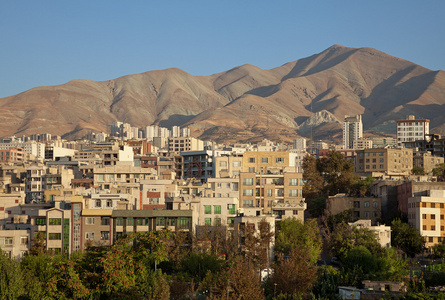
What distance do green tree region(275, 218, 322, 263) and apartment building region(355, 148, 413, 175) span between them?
228 ft

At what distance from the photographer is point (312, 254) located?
7131 centimetres

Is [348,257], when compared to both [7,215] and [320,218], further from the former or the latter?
[7,215]

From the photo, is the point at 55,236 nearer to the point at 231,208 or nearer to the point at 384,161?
the point at 231,208

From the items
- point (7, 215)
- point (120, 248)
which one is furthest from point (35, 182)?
point (120, 248)

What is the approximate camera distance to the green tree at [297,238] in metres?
72.6

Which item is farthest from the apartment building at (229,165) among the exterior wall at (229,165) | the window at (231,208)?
the window at (231,208)

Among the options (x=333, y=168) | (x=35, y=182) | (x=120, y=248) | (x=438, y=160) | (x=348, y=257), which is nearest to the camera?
(x=120, y=248)

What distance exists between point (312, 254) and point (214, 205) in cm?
1460

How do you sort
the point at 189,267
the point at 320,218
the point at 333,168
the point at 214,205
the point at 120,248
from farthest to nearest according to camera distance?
1. the point at 333,168
2. the point at 320,218
3. the point at 214,205
4. the point at 189,267
5. the point at 120,248

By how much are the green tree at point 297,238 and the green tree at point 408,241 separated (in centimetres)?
745

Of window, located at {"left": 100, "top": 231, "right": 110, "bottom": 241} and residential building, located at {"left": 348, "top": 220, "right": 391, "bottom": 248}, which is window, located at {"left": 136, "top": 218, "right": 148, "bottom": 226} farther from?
residential building, located at {"left": 348, "top": 220, "right": 391, "bottom": 248}

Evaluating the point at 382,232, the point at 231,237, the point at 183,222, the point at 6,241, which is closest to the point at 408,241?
the point at 382,232

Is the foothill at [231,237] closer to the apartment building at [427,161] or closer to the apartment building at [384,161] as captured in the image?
the apartment building at [384,161]

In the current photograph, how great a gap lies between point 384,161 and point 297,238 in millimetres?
77254
